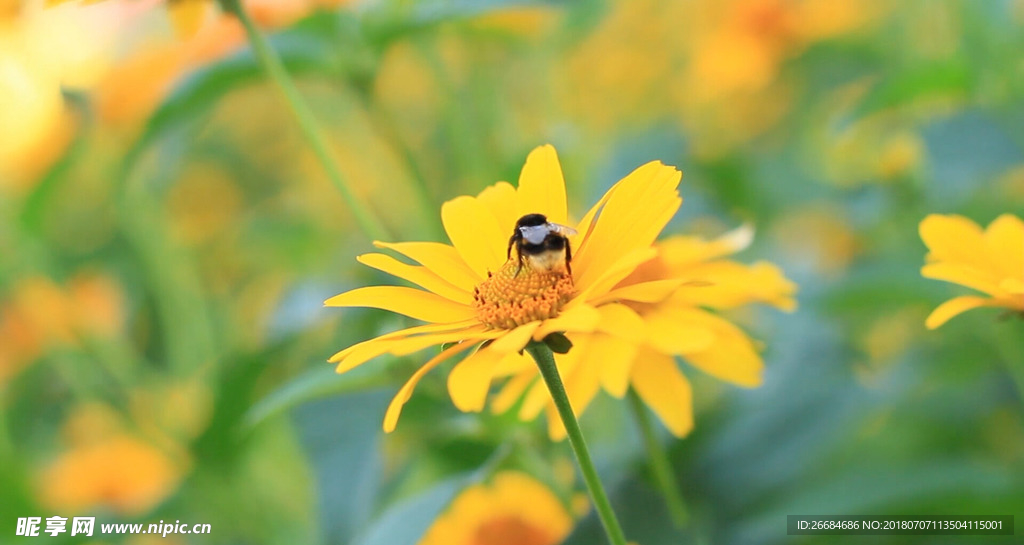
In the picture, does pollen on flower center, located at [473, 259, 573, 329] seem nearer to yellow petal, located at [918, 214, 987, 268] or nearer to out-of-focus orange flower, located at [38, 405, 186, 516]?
yellow petal, located at [918, 214, 987, 268]

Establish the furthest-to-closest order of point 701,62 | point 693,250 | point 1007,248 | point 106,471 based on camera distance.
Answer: point 701,62 < point 106,471 < point 693,250 < point 1007,248

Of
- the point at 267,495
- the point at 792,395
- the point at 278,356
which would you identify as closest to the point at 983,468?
the point at 792,395

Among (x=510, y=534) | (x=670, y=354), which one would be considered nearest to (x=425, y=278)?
(x=670, y=354)

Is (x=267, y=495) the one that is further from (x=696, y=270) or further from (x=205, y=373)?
(x=696, y=270)

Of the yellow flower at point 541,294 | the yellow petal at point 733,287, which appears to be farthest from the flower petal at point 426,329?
the yellow petal at point 733,287

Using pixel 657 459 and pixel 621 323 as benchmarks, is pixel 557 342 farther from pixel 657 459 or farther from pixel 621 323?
pixel 657 459

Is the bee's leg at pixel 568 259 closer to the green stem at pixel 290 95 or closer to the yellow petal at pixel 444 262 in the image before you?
the yellow petal at pixel 444 262

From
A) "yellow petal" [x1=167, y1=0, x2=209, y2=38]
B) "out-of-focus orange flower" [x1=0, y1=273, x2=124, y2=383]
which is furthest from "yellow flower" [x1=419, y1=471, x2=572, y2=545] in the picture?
"out-of-focus orange flower" [x1=0, y1=273, x2=124, y2=383]

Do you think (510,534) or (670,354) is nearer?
(670,354)
